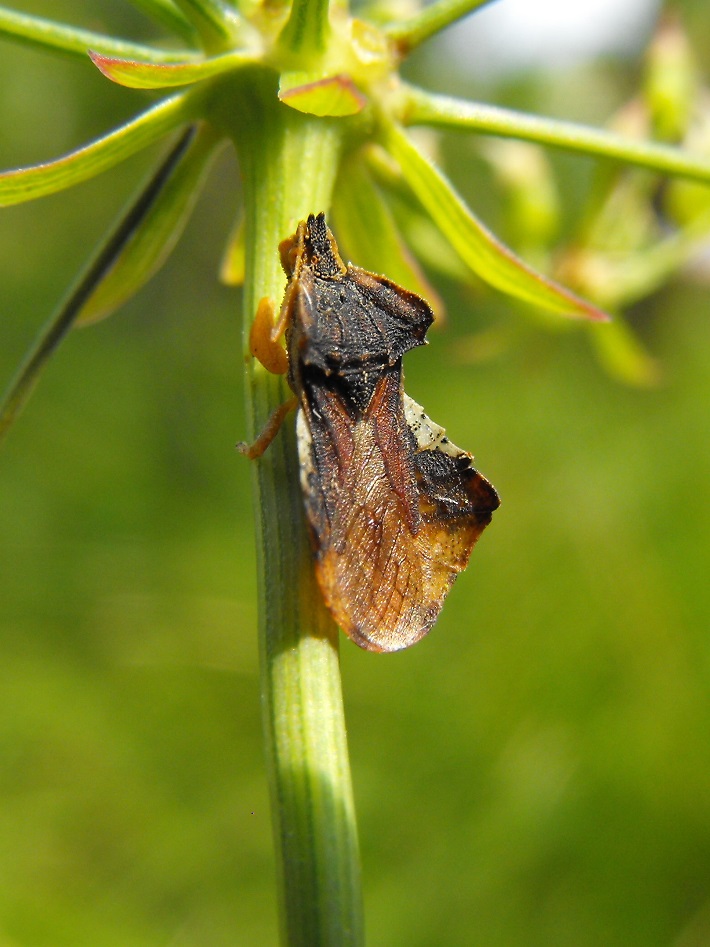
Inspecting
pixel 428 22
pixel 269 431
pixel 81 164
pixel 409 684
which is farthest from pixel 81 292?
pixel 409 684

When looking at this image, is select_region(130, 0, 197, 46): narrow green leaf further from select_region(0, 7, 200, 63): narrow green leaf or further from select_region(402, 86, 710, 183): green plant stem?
select_region(402, 86, 710, 183): green plant stem

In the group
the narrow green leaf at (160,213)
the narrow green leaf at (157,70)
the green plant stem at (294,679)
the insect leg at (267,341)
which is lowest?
the green plant stem at (294,679)

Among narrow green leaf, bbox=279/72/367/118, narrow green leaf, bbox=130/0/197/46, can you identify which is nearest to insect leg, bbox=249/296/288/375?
narrow green leaf, bbox=279/72/367/118

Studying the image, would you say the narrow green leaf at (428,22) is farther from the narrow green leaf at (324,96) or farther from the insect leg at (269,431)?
the insect leg at (269,431)

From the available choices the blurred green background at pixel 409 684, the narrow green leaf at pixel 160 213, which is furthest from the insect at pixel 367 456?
the blurred green background at pixel 409 684

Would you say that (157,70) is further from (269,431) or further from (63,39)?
(269,431)

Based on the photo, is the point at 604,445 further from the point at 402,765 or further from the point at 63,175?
the point at 63,175
